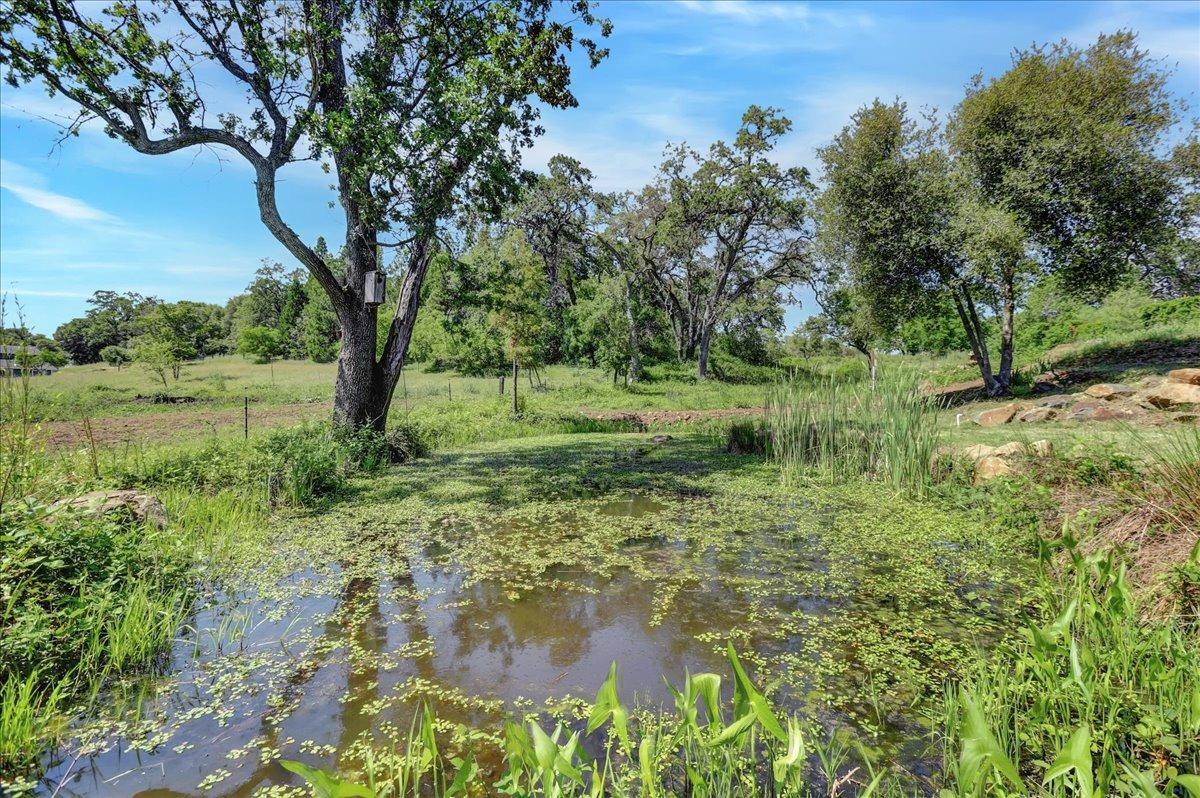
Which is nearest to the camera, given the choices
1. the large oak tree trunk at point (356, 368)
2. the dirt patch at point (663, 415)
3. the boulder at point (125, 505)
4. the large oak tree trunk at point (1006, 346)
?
the boulder at point (125, 505)

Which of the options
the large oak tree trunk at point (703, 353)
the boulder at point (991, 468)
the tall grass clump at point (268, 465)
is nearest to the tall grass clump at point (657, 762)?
the boulder at point (991, 468)

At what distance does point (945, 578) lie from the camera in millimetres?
3941

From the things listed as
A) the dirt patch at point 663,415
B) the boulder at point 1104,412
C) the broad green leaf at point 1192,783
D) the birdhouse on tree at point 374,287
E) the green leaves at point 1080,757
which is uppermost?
the birdhouse on tree at point 374,287

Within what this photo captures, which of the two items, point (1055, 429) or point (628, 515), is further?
point (1055, 429)

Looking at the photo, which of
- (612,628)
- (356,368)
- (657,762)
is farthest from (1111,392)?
(356,368)

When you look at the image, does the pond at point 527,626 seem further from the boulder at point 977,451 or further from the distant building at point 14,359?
the distant building at point 14,359

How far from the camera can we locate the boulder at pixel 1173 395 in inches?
278

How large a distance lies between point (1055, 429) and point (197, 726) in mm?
9266

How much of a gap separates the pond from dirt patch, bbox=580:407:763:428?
8030mm

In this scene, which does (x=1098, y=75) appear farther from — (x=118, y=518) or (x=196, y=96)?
(x=118, y=518)

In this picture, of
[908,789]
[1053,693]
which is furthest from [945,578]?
[908,789]

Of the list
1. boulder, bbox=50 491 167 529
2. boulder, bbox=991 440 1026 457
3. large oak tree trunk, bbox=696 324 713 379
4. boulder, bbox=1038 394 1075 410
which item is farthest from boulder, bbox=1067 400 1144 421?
large oak tree trunk, bbox=696 324 713 379

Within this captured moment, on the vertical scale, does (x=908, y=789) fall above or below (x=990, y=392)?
below

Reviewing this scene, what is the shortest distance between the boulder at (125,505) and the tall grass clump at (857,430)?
646 centimetres
